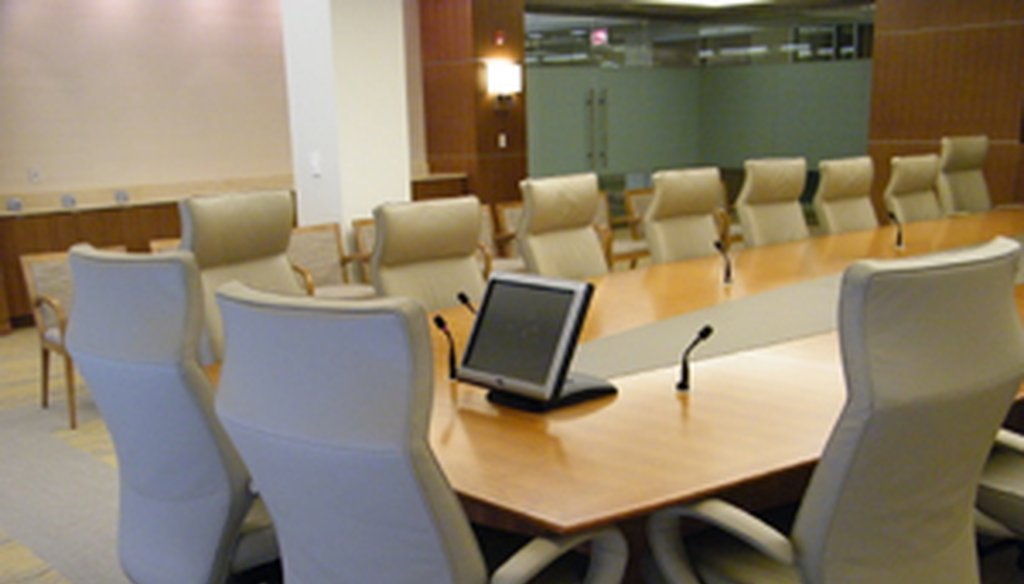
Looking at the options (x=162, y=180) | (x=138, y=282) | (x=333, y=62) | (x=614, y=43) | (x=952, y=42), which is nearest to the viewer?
(x=138, y=282)

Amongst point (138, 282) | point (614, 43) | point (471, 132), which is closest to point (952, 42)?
point (614, 43)

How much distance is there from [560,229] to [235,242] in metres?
1.77

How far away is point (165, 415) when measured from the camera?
242cm

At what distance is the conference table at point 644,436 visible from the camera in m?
1.99

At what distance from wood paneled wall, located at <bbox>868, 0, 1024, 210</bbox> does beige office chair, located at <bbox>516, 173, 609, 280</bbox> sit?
5.45 metres

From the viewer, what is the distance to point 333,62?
20.3 feet

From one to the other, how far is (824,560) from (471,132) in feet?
25.8

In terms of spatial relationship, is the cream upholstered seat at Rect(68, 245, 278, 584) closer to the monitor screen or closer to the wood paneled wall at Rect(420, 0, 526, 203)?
the monitor screen

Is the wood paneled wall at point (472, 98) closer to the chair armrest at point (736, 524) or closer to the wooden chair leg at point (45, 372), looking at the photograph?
the wooden chair leg at point (45, 372)

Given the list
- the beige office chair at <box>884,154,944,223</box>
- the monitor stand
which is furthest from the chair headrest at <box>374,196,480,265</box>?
the beige office chair at <box>884,154,944,223</box>

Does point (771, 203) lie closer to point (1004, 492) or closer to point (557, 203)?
point (557, 203)

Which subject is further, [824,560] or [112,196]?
[112,196]

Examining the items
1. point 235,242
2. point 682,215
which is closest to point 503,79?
point 682,215

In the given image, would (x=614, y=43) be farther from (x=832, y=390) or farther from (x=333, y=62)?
(x=832, y=390)
